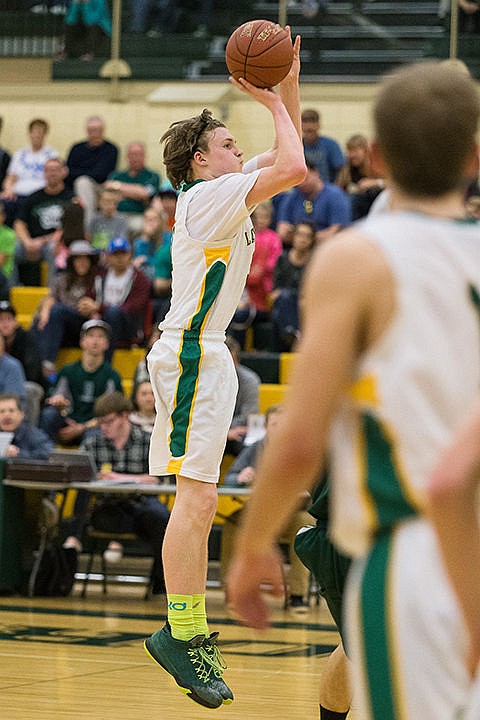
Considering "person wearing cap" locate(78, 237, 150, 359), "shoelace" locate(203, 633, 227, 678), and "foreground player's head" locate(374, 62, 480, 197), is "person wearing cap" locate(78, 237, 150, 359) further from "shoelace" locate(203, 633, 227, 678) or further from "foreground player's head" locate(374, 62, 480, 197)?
"foreground player's head" locate(374, 62, 480, 197)

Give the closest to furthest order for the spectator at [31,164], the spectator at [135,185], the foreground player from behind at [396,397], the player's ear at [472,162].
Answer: the foreground player from behind at [396,397], the player's ear at [472,162], the spectator at [135,185], the spectator at [31,164]

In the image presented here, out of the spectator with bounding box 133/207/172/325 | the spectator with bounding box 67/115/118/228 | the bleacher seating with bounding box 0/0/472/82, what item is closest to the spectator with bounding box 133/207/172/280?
the spectator with bounding box 133/207/172/325

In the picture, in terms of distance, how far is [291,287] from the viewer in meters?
12.5

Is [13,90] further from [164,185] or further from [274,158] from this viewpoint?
[274,158]

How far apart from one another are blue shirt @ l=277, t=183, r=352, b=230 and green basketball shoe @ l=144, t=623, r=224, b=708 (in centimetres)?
818

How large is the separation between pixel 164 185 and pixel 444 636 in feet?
43.7

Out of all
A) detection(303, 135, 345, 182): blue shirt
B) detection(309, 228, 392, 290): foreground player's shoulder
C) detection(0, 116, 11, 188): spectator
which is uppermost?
detection(309, 228, 392, 290): foreground player's shoulder

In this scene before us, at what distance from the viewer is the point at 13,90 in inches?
703

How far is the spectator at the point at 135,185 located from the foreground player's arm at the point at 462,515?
13.0 meters

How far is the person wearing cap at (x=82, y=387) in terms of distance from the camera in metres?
11.8

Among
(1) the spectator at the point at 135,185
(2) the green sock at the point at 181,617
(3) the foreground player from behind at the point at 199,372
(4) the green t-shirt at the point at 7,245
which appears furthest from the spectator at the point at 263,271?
(2) the green sock at the point at 181,617

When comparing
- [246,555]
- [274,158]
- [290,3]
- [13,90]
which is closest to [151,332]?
[290,3]

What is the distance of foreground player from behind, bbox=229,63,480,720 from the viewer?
2.31m

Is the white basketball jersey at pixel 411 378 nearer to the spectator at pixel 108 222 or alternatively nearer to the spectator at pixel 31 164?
the spectator at pixel 108 222
